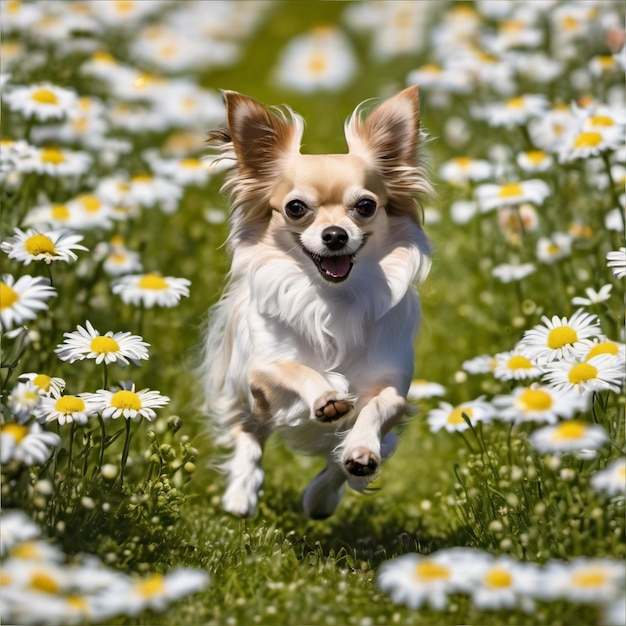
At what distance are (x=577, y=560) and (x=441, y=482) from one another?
76.0 inches

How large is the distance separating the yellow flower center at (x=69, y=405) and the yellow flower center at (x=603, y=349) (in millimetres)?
1929

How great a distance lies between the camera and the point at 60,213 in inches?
222

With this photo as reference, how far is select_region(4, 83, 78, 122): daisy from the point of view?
5676 mm

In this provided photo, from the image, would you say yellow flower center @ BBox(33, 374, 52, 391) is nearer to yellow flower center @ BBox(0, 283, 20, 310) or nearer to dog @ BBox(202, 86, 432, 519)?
yellow flower center @ BBox(0, 283, 20, 310)

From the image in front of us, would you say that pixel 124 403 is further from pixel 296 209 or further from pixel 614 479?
pixel 614 479

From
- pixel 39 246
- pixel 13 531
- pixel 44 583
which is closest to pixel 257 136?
pixel 39 246

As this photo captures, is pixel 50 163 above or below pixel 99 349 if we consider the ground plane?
above

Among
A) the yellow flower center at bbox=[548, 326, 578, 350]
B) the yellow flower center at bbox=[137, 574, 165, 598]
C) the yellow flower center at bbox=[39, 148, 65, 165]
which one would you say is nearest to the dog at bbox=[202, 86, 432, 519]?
the yellow flower center at bbox=[548, 326, 578, 350]

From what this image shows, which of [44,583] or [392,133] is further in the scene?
[392,133]

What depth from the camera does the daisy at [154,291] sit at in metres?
4.94

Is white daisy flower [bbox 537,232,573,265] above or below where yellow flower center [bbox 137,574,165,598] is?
above

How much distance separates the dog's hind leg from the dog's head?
2.98ft

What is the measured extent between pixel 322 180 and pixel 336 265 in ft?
1.09

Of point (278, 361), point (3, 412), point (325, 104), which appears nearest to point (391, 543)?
point (278, 361)
